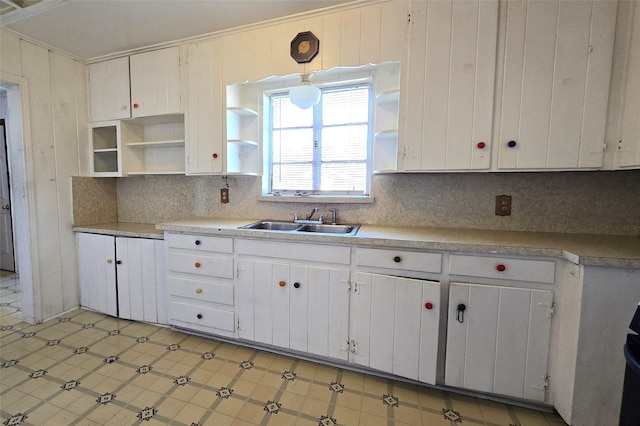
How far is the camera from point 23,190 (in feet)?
7.64

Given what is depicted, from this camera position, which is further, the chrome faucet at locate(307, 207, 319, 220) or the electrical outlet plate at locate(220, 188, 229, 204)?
the electrical outlet plate at locate(220, 188, 229, 204)

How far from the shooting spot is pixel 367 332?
5.70 feet

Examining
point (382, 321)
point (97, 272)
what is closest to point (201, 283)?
point (97, 272)

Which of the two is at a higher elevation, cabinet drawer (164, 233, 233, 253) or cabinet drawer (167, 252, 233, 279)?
cabinet drawer (164, 233, 233, 253)

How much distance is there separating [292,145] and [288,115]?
275 millimetres

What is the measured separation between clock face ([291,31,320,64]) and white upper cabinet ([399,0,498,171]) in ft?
2.17

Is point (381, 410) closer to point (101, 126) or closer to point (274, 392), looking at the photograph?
point (274, 392)

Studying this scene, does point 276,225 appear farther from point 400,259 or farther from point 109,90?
point 109,90

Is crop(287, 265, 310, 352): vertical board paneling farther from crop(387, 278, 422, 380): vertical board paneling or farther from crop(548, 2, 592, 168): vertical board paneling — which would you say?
crop(548, 2, 592, 168): vertical board paneling

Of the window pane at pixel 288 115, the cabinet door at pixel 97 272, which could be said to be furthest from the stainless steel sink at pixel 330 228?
the cabinet door at pixel 97 272

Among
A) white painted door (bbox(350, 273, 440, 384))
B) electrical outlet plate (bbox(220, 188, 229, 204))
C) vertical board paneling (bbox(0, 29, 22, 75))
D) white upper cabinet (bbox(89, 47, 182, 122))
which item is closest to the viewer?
white painted door (bbox(350, 273, 440, 384))

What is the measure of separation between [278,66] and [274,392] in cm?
225

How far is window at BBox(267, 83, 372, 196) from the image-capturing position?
2301mm

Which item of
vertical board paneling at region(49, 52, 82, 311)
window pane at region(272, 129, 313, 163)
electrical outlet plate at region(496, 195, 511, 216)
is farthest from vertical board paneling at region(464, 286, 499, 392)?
vertical board paneling at region(49, 52, 82, 311)
